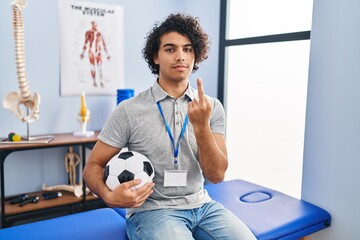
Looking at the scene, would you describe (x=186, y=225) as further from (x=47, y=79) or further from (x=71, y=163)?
(x=47, y=79)

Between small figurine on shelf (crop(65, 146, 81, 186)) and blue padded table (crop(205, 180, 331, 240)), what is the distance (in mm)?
1075

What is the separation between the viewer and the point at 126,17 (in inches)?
103

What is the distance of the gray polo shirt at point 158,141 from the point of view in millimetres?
1272

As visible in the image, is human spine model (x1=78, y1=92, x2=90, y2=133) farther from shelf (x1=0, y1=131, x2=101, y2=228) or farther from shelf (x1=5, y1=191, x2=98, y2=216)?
shelf (x1=5, y1=191, x2=98, y2=216)

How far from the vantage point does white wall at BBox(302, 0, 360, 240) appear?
1645mm

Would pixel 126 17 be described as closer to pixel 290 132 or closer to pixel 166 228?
pixel 290 132

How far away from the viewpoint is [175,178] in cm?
126

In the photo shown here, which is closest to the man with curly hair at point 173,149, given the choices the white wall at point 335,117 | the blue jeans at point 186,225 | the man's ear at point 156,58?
the blue jeans at point 186,225

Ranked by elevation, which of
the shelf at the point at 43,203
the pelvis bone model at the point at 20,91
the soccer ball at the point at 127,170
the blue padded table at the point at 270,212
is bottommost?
the shelf at the point at 43,203

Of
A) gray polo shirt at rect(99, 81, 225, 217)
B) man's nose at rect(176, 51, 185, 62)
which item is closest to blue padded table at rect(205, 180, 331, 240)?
gray polo shirt at rect(99, 81, 225, 217)

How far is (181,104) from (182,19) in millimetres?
391

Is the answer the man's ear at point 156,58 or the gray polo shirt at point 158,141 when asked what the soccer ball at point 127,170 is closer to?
the gray polo shirt at point 158,141

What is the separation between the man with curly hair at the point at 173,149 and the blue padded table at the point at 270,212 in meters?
0.30

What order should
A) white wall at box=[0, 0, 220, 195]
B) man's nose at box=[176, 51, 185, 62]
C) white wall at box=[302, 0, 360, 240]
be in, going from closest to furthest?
man's nose at box=[176, 51, 185, 62]
white wall at box=[302, 0, 360, 240]
white wall at box=[0, 0, 220, 195]
